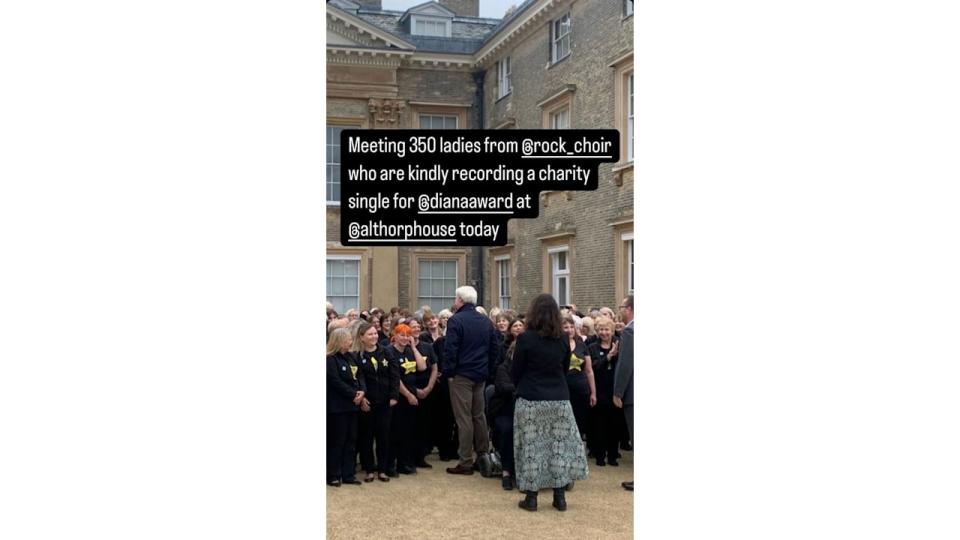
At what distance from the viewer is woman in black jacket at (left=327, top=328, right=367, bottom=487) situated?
5.26 m

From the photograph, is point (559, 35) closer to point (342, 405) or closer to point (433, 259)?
point (433, 259)

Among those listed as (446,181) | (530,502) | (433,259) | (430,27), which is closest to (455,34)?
(430,27)

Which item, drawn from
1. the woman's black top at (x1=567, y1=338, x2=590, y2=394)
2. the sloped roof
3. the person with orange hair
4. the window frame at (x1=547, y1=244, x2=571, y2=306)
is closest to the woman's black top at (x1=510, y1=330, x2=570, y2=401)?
the woman's black top at (x1=567, y1=338, x2=590, y2=394)

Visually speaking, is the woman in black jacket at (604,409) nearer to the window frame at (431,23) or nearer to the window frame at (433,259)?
the window frame at (433,259)

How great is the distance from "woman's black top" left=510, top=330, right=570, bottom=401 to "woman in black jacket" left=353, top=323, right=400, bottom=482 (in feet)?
3.02

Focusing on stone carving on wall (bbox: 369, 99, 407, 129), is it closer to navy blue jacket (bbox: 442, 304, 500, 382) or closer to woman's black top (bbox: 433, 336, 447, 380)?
navy blue jacket (bbox: 442, 304, 500, 382)

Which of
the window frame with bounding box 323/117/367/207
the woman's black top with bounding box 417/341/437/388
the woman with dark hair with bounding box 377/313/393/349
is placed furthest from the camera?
the woman's black top with bounding box 417/341/437/388

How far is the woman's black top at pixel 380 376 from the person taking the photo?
6.30 metres

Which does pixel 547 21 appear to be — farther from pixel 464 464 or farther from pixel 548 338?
pixel 464 464

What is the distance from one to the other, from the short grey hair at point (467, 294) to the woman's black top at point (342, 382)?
37.2 inches

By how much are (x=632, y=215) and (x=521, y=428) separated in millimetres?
1713

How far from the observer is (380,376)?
6727 millimetres

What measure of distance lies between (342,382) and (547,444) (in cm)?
137

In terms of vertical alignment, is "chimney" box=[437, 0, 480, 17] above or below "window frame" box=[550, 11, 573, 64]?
above
